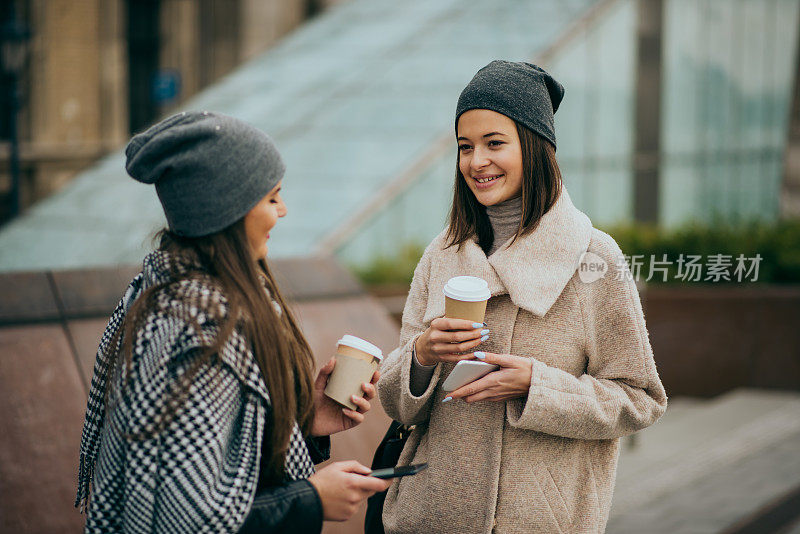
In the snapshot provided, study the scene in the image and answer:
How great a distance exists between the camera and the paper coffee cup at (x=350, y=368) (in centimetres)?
231

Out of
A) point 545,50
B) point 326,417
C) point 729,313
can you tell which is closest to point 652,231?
point 729,313

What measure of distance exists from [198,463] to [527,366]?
2.81 ft

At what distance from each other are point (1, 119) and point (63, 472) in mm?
16227

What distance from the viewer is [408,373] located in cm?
244

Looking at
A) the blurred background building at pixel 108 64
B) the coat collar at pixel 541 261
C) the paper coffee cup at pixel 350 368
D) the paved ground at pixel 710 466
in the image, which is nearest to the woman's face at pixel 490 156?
the coat collar at pixel 541 261

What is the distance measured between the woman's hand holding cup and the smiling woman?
2cm

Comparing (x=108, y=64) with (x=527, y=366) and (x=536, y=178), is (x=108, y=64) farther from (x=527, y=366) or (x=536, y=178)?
(x=527, y=366)

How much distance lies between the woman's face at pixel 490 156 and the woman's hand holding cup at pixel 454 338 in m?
0.40

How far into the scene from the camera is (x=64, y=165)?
735 inches

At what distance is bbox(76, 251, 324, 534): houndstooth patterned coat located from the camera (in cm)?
182

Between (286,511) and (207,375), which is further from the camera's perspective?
(286,511)

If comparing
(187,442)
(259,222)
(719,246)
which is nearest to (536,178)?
(259,222)

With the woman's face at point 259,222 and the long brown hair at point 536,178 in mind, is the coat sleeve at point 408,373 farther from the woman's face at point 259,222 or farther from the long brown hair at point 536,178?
the woman's face at point 259,222

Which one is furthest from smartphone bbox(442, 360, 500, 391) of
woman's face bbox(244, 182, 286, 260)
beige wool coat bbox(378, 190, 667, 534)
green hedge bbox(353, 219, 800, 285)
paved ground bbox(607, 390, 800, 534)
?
green hedge bbox(353, 219, 800, 285)
